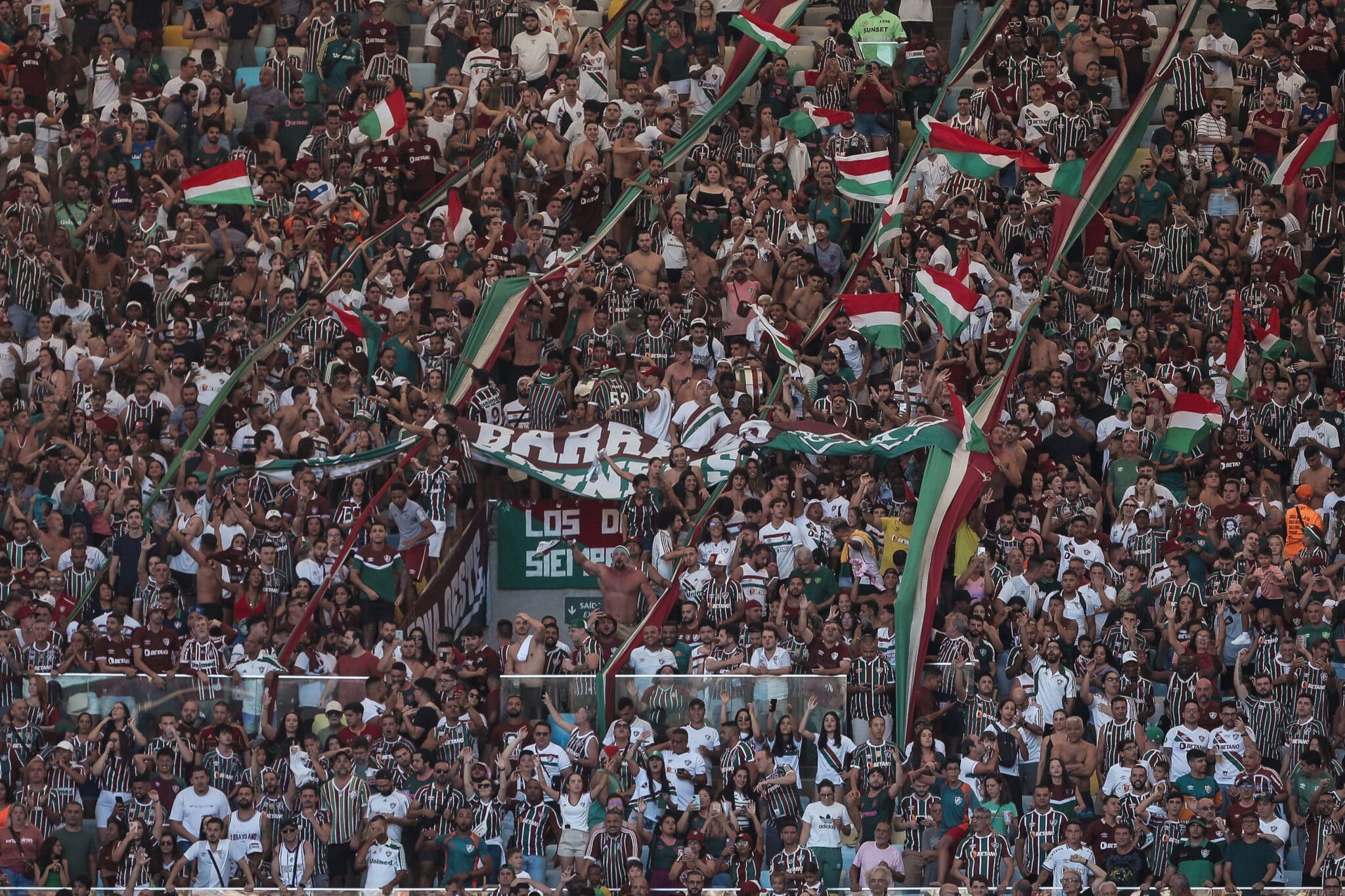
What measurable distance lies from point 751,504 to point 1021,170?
5839 millimetres

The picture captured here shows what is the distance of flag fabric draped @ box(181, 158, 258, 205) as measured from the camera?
1070 inches

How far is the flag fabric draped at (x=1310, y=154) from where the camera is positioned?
27562 millimetres

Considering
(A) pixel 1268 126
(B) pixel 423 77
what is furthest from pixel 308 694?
(A) pixel 1268 126

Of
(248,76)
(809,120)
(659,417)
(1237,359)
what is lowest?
(659,417)

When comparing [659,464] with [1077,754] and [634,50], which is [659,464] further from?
[634,50]

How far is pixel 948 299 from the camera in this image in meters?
25.3

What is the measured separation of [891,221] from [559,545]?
4599 millimetres

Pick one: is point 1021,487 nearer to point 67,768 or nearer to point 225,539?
point 225,539

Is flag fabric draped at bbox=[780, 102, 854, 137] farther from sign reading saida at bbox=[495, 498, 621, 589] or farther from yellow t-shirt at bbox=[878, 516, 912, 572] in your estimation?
yellow t-shirt at bbox=[878, 516, 912, 572]

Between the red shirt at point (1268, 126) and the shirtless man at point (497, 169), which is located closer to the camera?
the shirtless man at point (497, 169)

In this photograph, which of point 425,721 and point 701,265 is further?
point 701,265

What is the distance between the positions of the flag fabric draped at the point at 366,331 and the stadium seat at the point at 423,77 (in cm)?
485

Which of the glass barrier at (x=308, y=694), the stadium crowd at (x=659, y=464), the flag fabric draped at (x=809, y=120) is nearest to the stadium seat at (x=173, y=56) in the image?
the stadium crowd at (x=659, y=464)

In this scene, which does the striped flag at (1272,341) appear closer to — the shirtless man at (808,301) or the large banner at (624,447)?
the large banner at (624,447)
